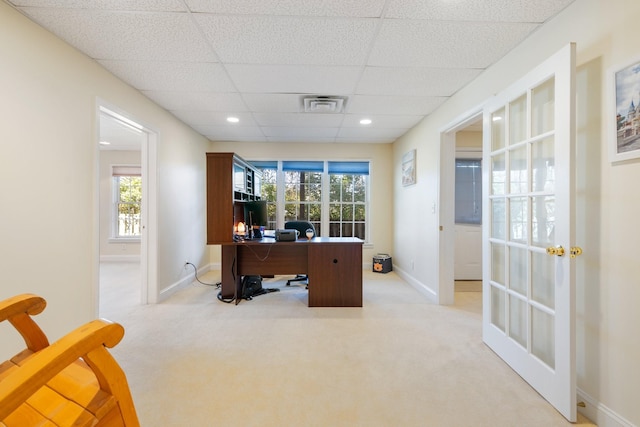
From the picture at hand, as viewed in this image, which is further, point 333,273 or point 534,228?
point 333,273

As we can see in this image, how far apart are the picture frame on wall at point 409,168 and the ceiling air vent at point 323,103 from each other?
1477mm

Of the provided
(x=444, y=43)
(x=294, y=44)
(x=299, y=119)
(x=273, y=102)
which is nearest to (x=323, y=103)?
(x=273, y=102)

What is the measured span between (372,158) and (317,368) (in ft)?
13.8

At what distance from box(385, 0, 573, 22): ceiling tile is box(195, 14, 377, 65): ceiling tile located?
23 centimetres

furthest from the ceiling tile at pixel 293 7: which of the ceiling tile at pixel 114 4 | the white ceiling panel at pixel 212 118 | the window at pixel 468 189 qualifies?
the window at pixel 468 189

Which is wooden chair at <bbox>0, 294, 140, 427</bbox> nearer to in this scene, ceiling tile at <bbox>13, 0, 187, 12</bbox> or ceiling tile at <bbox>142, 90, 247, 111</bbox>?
ceiling tile at <bbox>13, 0, 187, 12</bbox>

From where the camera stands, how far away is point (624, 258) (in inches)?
55.6

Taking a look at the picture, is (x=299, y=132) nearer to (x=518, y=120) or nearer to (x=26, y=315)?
(x=518, y=120)

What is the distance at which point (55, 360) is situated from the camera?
2.46 feet

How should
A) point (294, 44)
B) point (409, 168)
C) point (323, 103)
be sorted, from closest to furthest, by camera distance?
point (294, 44), point (323, 103), point (409, 168)

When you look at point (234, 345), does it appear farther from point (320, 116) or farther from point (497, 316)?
point (320, 116)

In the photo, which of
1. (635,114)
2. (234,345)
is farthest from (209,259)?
(635,114)

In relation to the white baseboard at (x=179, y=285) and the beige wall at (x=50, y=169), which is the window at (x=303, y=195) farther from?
the beige wall at (x=50, y=169)

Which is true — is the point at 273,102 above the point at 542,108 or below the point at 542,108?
above
